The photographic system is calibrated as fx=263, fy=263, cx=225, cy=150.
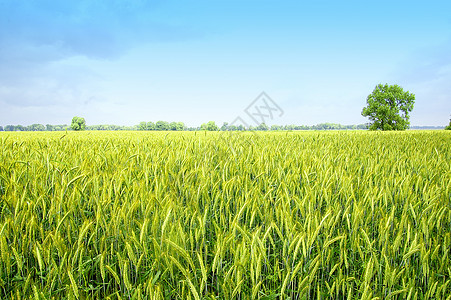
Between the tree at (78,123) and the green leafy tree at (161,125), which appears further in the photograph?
the green leafy tree at (161,125)

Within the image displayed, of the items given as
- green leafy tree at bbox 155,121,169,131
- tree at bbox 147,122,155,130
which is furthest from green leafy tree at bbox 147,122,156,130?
green leafy tree at bbox 155,121,169,131

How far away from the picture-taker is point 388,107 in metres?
50.7

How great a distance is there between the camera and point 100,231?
1471 millimetres

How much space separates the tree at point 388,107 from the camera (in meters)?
50.5

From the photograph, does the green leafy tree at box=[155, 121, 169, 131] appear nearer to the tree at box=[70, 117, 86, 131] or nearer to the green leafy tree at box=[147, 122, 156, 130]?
the green leafy tree at box=[147, 122, 156, 130]

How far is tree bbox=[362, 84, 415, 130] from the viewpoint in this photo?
50531 millimetres

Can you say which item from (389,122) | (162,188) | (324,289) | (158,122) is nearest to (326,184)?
(324,289)

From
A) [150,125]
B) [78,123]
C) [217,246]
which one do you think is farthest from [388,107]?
[78,123]

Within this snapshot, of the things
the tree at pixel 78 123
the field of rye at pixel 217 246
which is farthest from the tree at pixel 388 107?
the tree at pixel 78 123

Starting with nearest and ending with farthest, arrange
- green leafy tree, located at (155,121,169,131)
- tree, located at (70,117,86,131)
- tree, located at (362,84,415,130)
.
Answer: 1. tree, located at (362,84,415,130)
2. tree, located at (70,117,86,131)
3. green leafy tree, located at (155,121,169,131)

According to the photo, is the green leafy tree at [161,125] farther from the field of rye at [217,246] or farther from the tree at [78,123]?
the field of rye at [217,246]

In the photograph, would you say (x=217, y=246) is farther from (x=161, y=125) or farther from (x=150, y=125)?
(x=150, y=125)

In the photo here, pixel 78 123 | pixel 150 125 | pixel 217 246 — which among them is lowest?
pixel 217 246

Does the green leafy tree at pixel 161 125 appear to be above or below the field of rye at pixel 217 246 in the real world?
above
